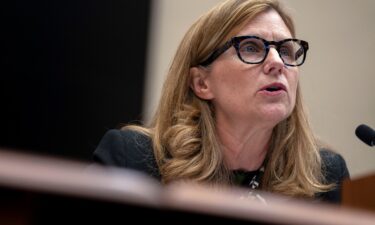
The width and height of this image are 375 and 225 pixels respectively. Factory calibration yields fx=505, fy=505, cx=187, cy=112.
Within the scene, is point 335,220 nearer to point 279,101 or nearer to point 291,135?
point 279,101

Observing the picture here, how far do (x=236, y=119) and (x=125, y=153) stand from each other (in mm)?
340

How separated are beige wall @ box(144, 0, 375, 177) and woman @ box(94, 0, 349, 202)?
1041 millimetres

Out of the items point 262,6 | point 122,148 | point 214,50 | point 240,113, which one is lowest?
point 122,148

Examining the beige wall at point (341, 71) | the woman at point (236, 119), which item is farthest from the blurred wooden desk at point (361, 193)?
the beige wall at point (341, 71)

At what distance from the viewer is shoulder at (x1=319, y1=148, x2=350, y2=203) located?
57.6 inches

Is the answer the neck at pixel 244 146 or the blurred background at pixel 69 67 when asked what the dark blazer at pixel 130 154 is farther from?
the blurred background at pixel 69 67

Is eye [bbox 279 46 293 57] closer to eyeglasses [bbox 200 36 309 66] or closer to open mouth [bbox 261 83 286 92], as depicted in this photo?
eyeglasses [bbox 200 36 309 66]

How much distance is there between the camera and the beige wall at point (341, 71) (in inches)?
102

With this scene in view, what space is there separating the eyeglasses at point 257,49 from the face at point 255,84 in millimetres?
14

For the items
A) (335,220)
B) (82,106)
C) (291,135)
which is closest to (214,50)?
(291,135)

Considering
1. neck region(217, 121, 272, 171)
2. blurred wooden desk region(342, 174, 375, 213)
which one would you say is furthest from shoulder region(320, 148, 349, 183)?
blurred wooden desk region(342, 174, 375, 213)

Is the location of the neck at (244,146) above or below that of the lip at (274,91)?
below

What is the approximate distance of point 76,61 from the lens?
2.11ft

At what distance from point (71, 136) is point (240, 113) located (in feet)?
2.20
